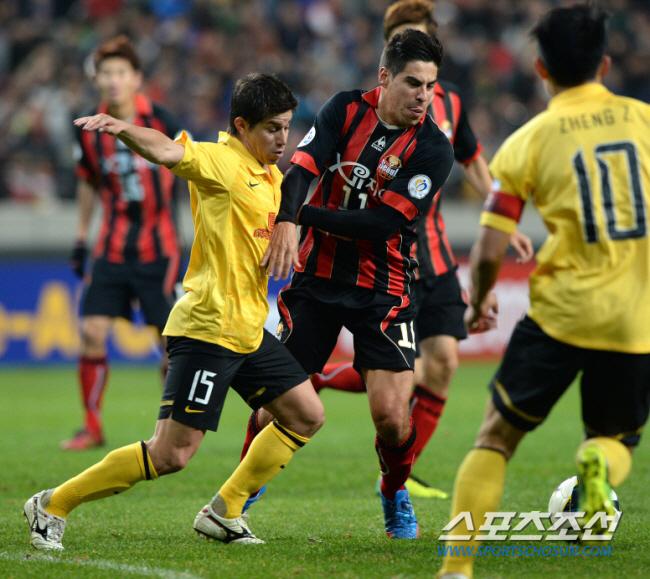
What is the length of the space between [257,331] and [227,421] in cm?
516

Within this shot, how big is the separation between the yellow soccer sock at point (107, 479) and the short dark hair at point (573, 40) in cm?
226

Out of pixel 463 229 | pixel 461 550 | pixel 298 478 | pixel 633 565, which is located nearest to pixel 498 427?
pixel 461 550

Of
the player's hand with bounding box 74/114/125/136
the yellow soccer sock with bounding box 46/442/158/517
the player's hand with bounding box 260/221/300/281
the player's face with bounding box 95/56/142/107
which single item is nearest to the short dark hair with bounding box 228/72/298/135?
the player's hand with bounding box 260/221/300/281

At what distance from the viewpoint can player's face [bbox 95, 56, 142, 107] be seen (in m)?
7.26

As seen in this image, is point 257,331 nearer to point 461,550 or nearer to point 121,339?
point 461,550

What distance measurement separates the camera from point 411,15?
554 centimetres

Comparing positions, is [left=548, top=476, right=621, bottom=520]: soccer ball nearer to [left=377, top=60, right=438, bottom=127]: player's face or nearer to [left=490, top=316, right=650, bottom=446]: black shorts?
[left=490, top=316, right=650, bottom=446]: black shorts

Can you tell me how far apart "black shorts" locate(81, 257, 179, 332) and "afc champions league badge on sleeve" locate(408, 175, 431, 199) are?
3.40 metres

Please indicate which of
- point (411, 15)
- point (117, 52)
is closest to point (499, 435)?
point (411, 15)

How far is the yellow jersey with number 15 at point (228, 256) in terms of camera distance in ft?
13.4

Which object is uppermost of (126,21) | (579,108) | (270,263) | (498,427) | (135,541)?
(126,21)

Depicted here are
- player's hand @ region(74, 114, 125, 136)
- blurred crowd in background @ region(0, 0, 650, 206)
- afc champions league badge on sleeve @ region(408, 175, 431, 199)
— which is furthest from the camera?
blurred crowd in background @ region(0, 0, 650, 206)

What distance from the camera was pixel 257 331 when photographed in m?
4.18

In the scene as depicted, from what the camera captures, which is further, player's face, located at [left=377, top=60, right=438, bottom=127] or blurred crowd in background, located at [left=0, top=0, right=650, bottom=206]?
blurred crowd in background, located at [left=0, top=0, right=650, bottom=206]
